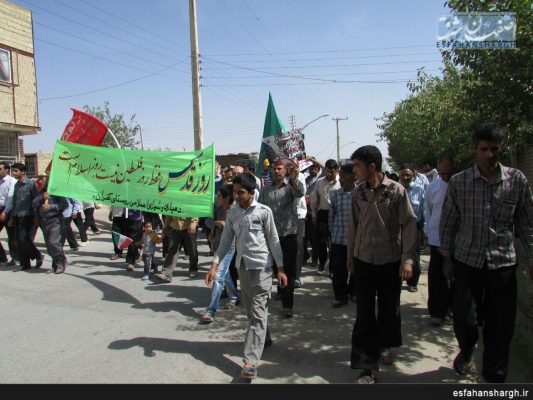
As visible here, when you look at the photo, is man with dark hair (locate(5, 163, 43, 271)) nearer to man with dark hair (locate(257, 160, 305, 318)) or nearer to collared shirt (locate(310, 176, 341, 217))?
man with dark hair (locate(257, 160, 305, 318))

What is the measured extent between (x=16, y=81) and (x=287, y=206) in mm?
17519

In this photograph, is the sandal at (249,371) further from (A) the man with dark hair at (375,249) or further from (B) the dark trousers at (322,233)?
(B) the dark trousers at (322,233)

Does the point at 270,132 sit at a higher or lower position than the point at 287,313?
higher

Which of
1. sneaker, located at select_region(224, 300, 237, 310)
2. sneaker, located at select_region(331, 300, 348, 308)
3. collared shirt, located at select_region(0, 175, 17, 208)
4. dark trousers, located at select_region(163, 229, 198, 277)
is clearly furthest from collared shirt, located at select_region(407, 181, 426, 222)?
collared shirt, located at select_region(0, 175, 17, 208)

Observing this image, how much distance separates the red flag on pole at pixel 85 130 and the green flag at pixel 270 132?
9.92ft

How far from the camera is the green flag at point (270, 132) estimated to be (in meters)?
7.96

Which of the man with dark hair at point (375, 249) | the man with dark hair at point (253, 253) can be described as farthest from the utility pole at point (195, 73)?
the man with dark hair at point (375, 249)

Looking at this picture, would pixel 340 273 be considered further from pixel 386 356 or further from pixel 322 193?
pixel 322 193

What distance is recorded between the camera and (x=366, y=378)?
3.21 m

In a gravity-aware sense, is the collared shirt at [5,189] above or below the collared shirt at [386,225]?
above

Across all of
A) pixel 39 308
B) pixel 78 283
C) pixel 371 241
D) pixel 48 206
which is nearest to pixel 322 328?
pixel 371 241

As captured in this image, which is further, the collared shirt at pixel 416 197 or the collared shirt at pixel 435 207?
the collared shirt at pixel 416 197
